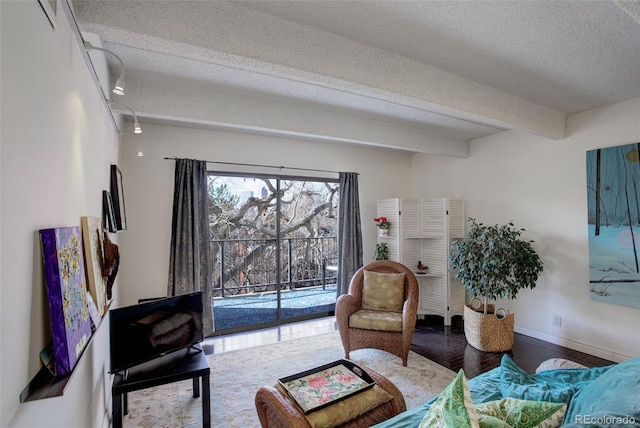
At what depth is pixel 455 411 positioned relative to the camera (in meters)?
1.00

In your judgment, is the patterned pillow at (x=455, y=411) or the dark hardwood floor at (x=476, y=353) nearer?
the patterned pillow at (x=455, y=411)

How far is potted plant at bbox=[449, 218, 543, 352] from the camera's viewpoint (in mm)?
3367

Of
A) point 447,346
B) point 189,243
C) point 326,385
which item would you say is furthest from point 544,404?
point 189,243

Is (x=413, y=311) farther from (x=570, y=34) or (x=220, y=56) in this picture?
(x=220, y=56)

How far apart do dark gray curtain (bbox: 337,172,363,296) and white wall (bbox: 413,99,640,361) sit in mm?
1762

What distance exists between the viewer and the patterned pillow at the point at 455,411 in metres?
0.97

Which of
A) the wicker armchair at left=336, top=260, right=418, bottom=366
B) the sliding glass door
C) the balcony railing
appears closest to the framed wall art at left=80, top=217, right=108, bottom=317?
the wicker armchair at left=336, top=260, right=418, bottom=366

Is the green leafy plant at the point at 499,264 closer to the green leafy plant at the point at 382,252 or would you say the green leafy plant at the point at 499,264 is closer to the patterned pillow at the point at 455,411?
the green leafy plant at the point at 382,252

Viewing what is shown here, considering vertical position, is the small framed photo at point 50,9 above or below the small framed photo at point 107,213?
above

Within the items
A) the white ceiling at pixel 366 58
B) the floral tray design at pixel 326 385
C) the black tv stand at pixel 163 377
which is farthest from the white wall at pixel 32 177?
the floral tray design at pixel 326 385

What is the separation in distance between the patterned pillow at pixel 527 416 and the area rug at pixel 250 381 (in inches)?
57.8

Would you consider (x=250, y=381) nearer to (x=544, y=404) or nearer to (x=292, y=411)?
(x=292, y=411)

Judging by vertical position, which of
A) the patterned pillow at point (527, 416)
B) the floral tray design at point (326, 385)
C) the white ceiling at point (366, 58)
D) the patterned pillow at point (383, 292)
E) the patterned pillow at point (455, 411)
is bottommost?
the floral tray design at point (326, 385)

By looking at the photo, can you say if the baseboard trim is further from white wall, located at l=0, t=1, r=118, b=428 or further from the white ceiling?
white wall, located at l=0, t=1, r=118, b=428
